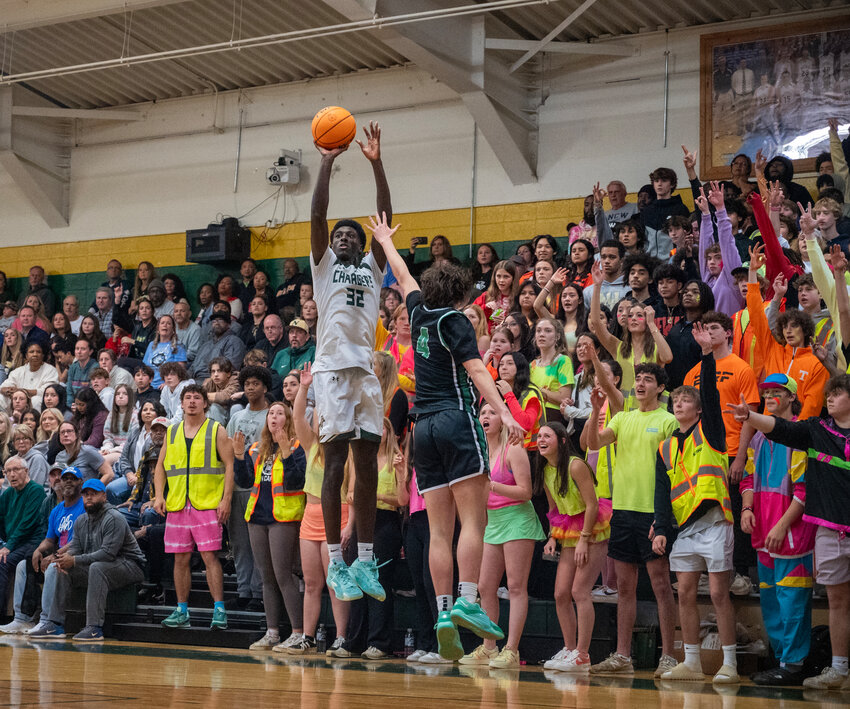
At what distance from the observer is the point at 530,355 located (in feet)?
28.2

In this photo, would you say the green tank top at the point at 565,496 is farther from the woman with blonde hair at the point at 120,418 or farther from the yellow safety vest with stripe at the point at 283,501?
the woman with blonde hair at the point at 120,418

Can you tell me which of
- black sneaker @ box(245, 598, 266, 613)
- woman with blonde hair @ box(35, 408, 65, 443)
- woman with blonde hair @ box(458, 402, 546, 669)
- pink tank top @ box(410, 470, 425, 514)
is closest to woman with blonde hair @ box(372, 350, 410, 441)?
pink tank top @ box(410, 470, 425, 514)

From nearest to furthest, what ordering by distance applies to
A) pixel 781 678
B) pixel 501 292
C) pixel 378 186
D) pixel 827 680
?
pixel 378 186
pixel 827 680
pixel 781 678
pixel 501 292

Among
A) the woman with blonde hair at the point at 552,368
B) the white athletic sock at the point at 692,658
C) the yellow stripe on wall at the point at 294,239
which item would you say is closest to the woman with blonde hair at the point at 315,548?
the woman with blonde hair at the point at 552,368

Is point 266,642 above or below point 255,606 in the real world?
below

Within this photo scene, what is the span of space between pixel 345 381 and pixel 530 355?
3290mm

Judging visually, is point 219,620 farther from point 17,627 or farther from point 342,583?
point 342,583

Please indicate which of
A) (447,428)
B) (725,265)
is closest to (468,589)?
(447,428)

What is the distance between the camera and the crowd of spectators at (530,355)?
287 inches

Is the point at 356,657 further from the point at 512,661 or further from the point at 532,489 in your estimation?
the point at 532,489

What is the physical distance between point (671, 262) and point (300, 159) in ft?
23.8

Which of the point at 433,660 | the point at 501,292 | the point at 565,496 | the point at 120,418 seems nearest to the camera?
the point at 433,660

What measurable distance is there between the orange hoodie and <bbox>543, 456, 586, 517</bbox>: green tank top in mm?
1563

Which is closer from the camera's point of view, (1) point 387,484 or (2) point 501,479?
(2) point 501,479
